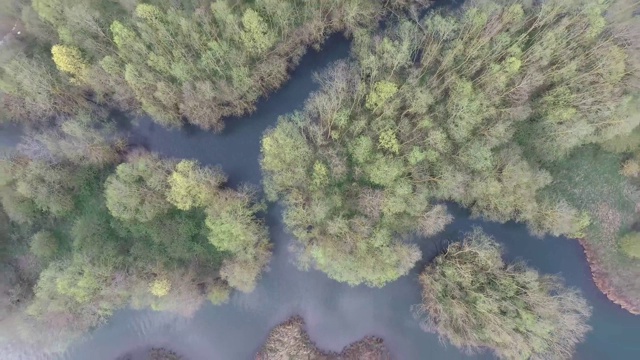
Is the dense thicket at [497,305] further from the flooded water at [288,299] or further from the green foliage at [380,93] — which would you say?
the green foliage at [380,93]

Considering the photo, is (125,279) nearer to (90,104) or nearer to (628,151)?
(90,104)

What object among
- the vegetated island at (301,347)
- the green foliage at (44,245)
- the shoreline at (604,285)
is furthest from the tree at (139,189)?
the shoreline at (604,285)

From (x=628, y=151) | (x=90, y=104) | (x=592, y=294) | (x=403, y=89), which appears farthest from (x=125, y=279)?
(x=628, y=151)

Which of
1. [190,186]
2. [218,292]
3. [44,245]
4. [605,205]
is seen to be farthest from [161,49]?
[605,205]

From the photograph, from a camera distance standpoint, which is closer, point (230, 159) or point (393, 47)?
point (393, 47)

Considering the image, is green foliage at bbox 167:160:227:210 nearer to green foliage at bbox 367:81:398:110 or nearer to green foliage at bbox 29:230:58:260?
green foliage at bbox 29:230:58:260

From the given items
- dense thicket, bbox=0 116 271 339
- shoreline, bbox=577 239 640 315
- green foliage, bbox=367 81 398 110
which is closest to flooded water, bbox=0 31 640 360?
shoreline, bbox=577 239 640 315
